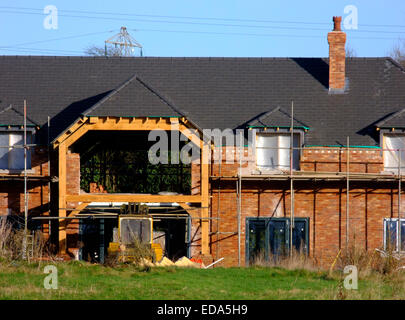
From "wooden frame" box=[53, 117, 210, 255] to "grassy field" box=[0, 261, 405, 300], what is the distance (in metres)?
3.38

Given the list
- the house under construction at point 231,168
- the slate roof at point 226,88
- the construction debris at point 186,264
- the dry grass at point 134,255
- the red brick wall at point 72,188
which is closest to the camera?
the dry grass at point 134,255

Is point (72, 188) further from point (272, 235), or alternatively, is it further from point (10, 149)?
point (272, 235)

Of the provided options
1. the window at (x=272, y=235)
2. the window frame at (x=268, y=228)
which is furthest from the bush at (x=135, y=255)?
the window at (x=272, y=235)

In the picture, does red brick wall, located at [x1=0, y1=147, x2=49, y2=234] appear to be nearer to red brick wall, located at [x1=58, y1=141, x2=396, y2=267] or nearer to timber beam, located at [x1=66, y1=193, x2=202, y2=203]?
red brick wall, located at [x1=58, y1=141, x2=396, y2=267]

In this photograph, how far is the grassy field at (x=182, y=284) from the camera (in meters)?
15.7

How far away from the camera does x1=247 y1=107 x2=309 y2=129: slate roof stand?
1001 inches

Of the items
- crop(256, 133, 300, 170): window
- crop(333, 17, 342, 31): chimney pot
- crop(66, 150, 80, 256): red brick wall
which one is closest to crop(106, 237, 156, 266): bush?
crop(66, 150, 80, 256): red brick wall

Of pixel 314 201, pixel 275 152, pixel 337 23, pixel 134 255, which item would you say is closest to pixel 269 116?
pixel 275 152

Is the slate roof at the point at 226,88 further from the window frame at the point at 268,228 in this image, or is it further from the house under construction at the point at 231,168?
the window frame at the point at 268,228

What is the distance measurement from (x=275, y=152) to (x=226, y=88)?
4.01m

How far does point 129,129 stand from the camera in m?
23.5

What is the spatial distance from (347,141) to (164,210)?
741cm

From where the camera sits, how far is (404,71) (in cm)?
2870

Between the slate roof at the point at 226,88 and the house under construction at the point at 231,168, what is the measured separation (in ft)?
0.25
